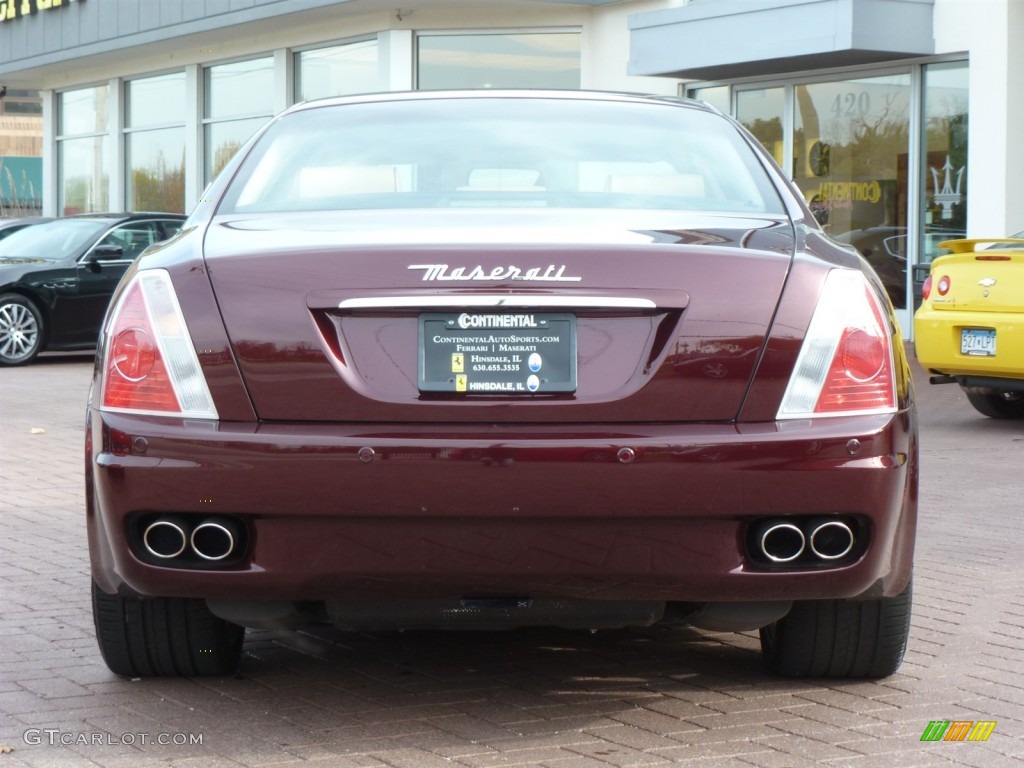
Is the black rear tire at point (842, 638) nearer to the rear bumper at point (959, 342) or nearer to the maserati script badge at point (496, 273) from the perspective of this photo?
the maserati script badge at point (496, 273)

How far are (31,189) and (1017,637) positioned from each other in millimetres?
32028

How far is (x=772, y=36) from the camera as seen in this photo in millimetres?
17094

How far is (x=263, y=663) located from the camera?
432 cm

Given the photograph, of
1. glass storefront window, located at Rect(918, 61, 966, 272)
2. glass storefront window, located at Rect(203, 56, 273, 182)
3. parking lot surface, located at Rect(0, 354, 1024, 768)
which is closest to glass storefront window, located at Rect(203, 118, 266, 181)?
glass storefront window, located at Rect(203, 56, 273, 182)

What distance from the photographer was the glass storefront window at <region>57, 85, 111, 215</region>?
30250 millimetres

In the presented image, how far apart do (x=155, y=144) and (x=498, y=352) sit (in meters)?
26.0

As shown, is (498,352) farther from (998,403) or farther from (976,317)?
(998,403)

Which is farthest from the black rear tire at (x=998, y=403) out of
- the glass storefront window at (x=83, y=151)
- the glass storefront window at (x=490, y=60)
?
the glass storefront window at (x=83, y=151)

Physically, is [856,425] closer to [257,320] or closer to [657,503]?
[657,503]

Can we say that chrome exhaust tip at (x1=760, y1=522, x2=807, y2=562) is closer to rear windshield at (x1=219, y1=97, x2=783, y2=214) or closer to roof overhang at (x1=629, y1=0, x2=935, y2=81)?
rear windshield at (x1=219, y1=97, x2=783, y2=214)

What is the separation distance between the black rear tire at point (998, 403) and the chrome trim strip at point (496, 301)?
27.1ft

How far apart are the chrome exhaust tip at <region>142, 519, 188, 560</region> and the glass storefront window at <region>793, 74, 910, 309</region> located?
14.3 metres

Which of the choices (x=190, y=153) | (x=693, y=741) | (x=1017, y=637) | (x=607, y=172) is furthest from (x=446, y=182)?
(x=190, y=153)

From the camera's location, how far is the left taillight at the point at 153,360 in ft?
11.1
